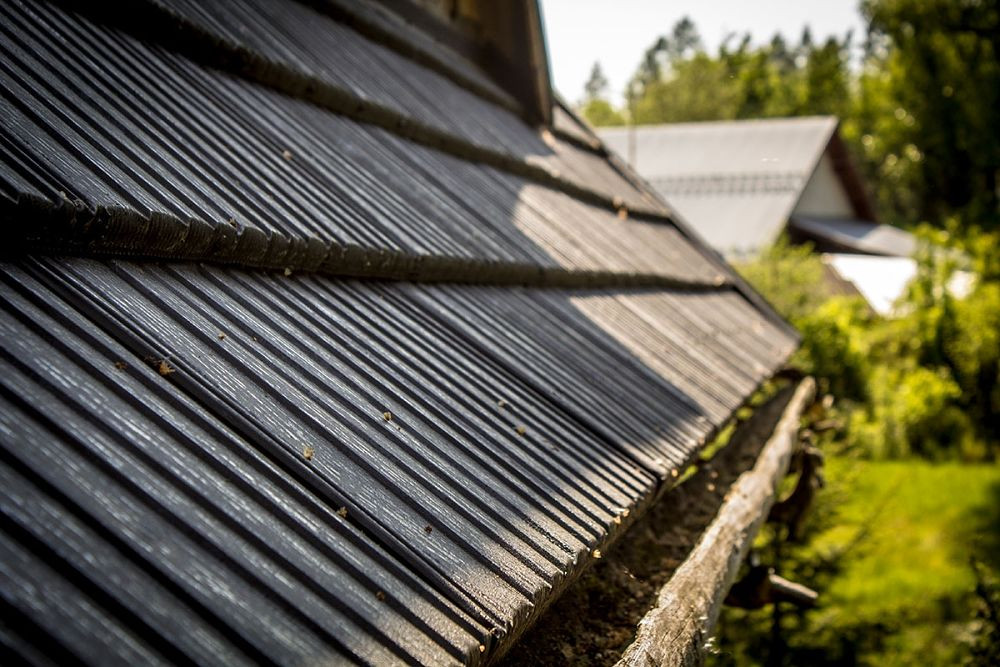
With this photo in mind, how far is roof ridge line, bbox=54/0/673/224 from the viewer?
221 cm

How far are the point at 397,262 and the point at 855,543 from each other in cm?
512

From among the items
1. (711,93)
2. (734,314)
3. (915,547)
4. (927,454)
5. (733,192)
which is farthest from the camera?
(711,93)

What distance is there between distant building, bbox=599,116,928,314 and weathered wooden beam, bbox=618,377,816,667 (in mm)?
15984

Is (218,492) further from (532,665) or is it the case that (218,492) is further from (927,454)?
(927,454)

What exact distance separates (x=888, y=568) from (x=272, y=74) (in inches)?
350

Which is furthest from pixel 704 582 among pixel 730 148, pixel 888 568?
pixel 730 148

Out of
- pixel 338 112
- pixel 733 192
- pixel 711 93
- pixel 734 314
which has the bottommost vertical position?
pixel 338 112

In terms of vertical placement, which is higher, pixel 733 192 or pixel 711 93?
pixel 711 93

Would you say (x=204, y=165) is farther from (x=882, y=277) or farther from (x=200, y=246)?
(x=882, y=277)

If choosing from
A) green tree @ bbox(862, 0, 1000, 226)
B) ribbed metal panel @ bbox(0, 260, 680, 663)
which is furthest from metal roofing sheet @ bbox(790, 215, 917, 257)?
ribbed metal panel @ bbox(0, 260, 680, 663)

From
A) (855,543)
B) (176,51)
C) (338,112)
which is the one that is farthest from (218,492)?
(855,543)

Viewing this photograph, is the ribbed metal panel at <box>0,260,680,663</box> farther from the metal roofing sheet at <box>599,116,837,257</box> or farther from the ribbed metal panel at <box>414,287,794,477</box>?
the metal roofing sheet at <box>599,116,837,257</box>

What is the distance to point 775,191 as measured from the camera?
21.9 m

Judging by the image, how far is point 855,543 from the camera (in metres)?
6.11
